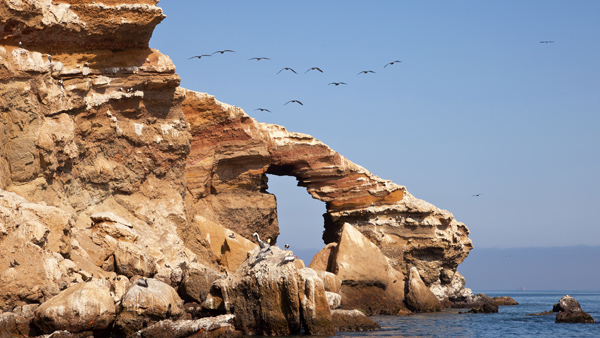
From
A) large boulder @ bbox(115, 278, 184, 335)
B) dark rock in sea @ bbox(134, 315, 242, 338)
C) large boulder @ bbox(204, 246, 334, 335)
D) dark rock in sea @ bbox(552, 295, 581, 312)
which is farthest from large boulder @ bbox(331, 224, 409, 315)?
large boulder @ bbox(115, 278, 184, 335)

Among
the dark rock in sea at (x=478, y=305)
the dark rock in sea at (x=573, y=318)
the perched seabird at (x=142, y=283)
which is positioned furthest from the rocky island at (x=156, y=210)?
the dark rock in sea at (x=573, y=318)

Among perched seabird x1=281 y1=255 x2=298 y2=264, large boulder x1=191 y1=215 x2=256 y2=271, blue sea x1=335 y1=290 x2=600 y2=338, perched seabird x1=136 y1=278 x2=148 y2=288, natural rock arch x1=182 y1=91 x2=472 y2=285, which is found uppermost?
natural rock arch x1=182 y1=91 x2=472 y2=285

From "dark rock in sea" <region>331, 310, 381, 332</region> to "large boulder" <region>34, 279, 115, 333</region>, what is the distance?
8.28m

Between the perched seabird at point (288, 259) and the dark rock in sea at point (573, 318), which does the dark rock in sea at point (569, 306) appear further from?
the perched seabird at point (288, 259)

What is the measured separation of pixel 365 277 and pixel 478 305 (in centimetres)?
1038

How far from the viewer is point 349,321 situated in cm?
2588

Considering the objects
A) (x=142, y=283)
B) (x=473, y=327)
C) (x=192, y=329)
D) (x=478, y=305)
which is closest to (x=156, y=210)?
(x=142, y=283)

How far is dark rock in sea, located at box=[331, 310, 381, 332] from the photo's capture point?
25.7 meters

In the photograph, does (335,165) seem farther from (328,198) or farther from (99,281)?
(99,281)

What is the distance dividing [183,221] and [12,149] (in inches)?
352

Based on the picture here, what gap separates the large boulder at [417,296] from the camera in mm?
37156

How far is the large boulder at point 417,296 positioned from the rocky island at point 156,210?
0.11 meters

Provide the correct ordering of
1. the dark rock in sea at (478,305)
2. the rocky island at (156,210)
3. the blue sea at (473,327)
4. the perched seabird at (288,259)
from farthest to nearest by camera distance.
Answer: the dark rock in sea at (478,305) → the blue sea at (473,327) → the perched seabird at (288,259) → the rocky island at (156,210)

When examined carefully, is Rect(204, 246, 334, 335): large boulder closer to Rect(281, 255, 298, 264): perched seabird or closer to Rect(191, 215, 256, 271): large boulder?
Rect(281, 255, 298, 264): perched seabird
